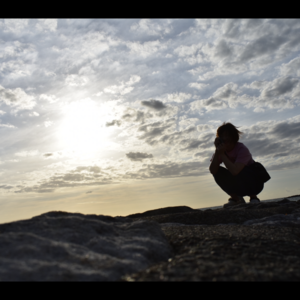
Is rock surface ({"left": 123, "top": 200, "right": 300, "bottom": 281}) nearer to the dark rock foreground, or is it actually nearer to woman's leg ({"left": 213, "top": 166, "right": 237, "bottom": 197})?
the dark rock foreground

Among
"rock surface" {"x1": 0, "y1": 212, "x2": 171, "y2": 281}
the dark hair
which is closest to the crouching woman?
the dark hair

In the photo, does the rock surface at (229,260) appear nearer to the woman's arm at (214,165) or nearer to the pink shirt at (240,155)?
the pink shirt at (240,155)

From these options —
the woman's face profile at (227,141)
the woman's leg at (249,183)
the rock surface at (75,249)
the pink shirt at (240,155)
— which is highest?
the woman's face profile at (227,141)

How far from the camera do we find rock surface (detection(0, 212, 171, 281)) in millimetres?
1033

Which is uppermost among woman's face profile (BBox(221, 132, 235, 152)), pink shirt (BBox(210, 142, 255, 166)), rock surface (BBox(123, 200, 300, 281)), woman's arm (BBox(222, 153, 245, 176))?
woman's face profile (BBox(221, 132, 235, 152))

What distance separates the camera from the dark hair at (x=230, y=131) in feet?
17.0

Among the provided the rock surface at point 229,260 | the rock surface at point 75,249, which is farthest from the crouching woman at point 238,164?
the rock surface at point 75,249

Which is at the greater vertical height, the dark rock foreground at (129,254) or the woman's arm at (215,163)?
the woman's arm at (215,163)

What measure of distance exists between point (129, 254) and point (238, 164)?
164 inches

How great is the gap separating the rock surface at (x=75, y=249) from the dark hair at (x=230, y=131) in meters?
3.88

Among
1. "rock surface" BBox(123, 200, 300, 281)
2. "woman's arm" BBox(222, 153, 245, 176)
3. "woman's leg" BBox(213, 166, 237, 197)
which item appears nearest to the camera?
"rock surface" BBox(123, 200, 300, 281)

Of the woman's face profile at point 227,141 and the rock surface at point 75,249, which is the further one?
the woman's face profile at point 227,141
